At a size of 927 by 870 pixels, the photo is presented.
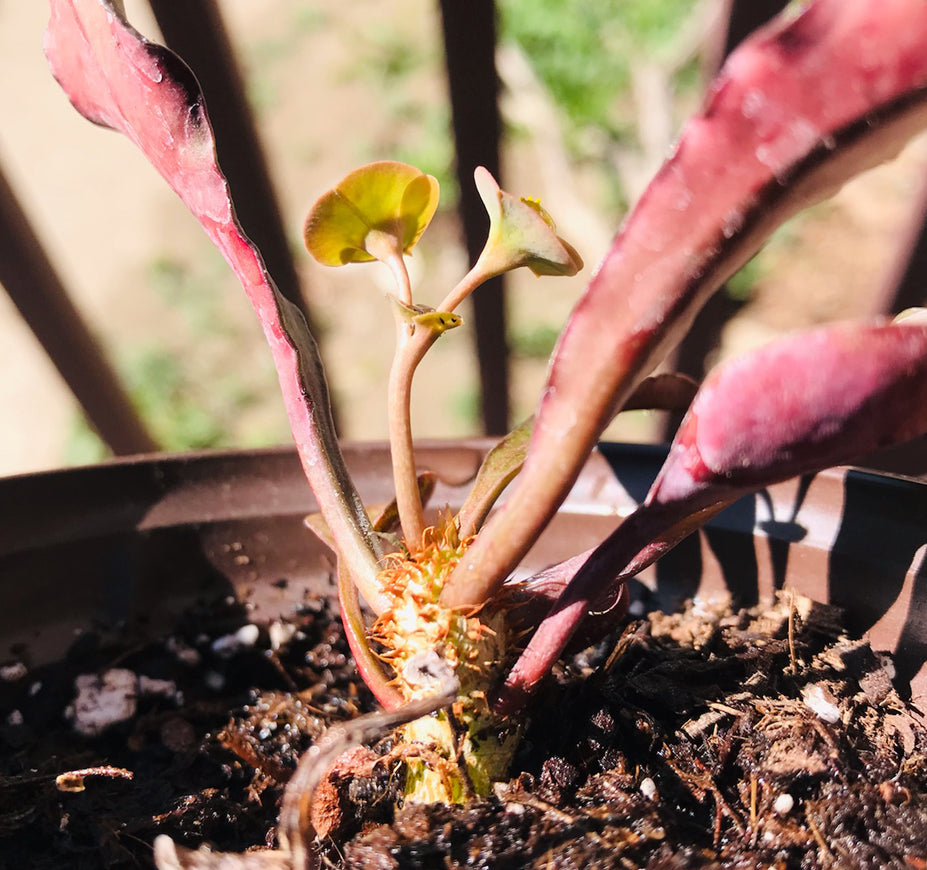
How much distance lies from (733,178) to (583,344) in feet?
0.29

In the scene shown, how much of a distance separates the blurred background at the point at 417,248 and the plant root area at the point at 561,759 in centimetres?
112

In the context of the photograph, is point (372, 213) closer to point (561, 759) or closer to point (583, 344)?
point (583, 344)

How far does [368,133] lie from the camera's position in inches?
91.2

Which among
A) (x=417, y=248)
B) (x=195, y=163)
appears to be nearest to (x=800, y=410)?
(x=195, y=163)

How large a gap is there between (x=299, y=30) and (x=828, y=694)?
108 inches

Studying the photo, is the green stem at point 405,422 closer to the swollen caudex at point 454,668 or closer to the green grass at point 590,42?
the swollen caudex at point 454,668

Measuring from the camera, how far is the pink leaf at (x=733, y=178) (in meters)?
0.28

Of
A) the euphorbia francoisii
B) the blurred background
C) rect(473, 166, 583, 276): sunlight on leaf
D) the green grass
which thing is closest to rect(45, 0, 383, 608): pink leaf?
the euphorbia francoisii

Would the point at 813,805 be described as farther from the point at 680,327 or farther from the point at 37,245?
the point at 37,245

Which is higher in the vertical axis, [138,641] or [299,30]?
[299,30]

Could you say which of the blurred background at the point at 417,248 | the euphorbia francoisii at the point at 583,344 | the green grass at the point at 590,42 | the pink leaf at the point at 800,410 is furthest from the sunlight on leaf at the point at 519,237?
the green grass at the point at 590,42

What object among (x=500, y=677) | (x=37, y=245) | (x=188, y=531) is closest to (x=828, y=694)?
(x=500, y=677)

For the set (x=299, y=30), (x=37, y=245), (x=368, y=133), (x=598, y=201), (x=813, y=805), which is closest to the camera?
(x=813, y=805)

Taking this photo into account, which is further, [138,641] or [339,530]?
[138,641]
